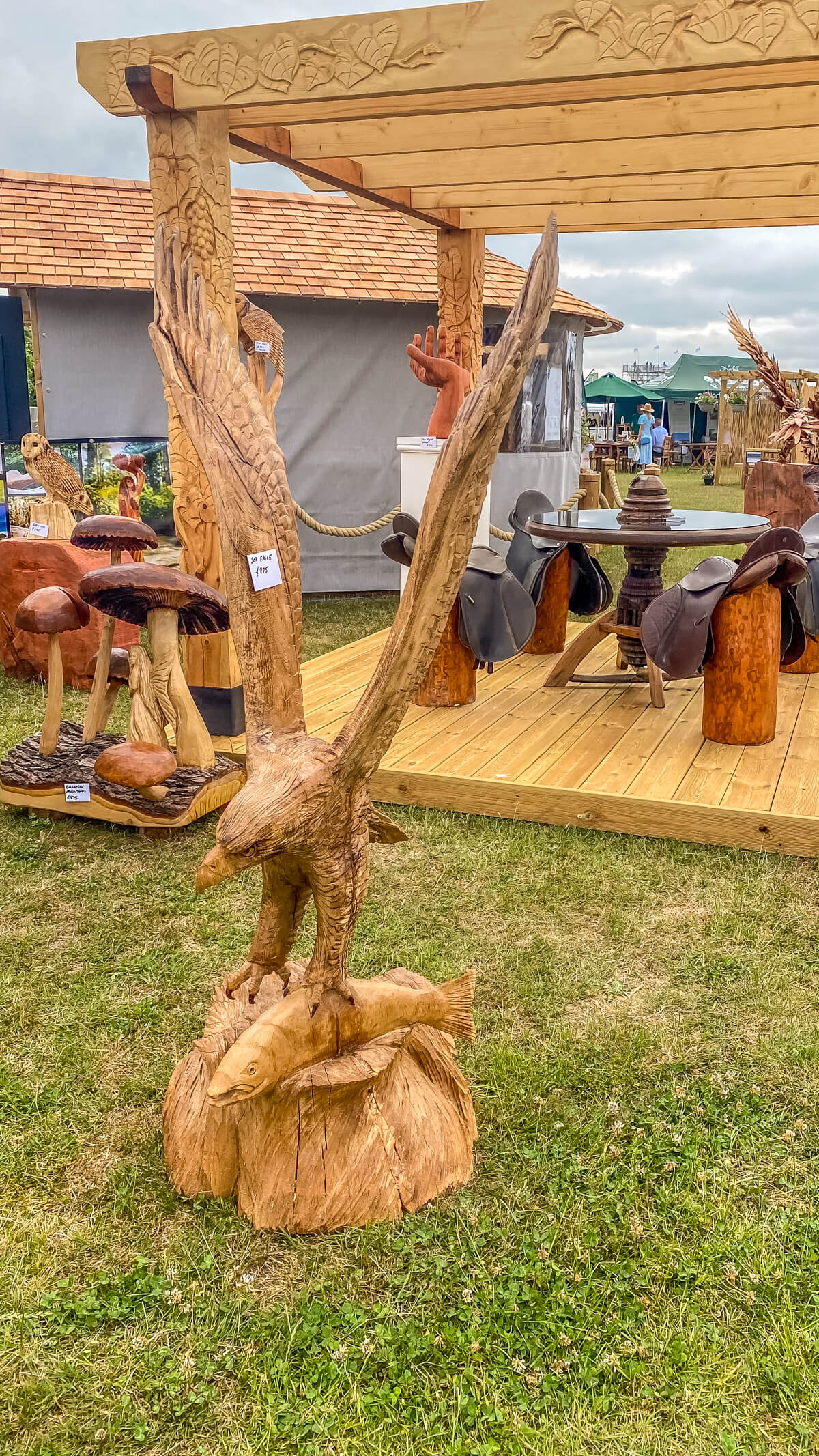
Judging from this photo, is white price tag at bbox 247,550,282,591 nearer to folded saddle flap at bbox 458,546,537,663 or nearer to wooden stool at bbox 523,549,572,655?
folded saddle flap at bbox 458,546,537,663

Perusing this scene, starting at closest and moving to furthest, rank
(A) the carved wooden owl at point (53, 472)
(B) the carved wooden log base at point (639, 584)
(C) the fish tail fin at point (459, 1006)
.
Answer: (C) the fish tail fin at point (459, 1006)
(B) the carved wooden log base at point (639, 584)
(A) the carved wooden owl at point (53, 472)

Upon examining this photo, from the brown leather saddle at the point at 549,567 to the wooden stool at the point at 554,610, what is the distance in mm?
44

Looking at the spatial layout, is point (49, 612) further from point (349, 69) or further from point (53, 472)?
point (349, 69)

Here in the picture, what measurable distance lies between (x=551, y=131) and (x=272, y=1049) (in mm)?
4520

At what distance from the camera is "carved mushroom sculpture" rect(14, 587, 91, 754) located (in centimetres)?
447

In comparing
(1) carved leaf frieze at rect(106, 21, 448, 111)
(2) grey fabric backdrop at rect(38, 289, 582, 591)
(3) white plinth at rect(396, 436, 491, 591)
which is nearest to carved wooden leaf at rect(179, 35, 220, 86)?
(1) carved leaf frieze at rect(106, 21, 448, 111)

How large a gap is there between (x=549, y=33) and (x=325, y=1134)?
3570mm

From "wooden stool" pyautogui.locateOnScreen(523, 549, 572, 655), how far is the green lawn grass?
119 inches

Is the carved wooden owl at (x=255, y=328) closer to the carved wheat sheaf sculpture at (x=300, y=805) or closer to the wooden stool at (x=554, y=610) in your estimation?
the wooden stool at (x=554, y=610)

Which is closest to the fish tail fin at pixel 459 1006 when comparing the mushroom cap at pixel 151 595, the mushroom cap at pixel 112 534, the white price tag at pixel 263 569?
the white price tag at pixel 263 569

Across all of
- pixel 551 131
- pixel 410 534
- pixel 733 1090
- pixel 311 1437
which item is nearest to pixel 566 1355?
pixel 311 1437

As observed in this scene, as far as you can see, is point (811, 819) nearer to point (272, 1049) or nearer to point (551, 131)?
point (272, 1049)

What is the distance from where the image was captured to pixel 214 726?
16.8 ft

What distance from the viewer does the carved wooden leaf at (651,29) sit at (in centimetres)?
348
